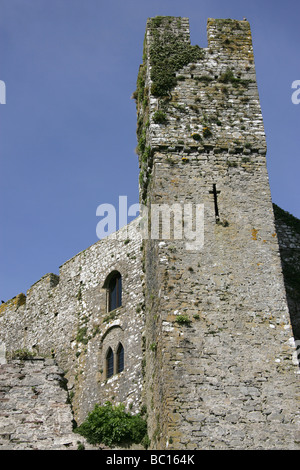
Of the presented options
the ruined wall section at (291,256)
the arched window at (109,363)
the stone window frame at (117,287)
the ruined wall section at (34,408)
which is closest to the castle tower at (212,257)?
the ruined wall section at (34,408)

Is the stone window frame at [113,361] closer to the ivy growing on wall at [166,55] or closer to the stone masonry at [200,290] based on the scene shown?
the stone masonry at [200,290]

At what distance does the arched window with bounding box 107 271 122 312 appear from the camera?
22.4 m

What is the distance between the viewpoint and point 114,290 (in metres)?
22.8

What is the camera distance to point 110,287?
75.9 feet

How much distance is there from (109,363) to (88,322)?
6.82ft

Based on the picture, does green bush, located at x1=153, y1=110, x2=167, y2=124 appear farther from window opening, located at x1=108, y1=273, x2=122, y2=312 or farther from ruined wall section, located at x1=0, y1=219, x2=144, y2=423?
window opening, located at x1=108, y1=273, x2=122, y2=312

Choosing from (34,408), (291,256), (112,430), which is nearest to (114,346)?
(112,430)

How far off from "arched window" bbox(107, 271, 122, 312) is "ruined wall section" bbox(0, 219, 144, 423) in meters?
0.17

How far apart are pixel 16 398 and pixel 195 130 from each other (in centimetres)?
721

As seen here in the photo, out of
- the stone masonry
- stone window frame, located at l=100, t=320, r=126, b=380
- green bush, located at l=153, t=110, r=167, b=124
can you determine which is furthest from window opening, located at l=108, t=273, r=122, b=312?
green bush, located at l=153, t=110, r=167, b=124

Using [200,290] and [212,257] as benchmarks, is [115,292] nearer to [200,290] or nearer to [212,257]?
[212,257]

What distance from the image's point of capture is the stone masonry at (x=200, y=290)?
13898 mm
